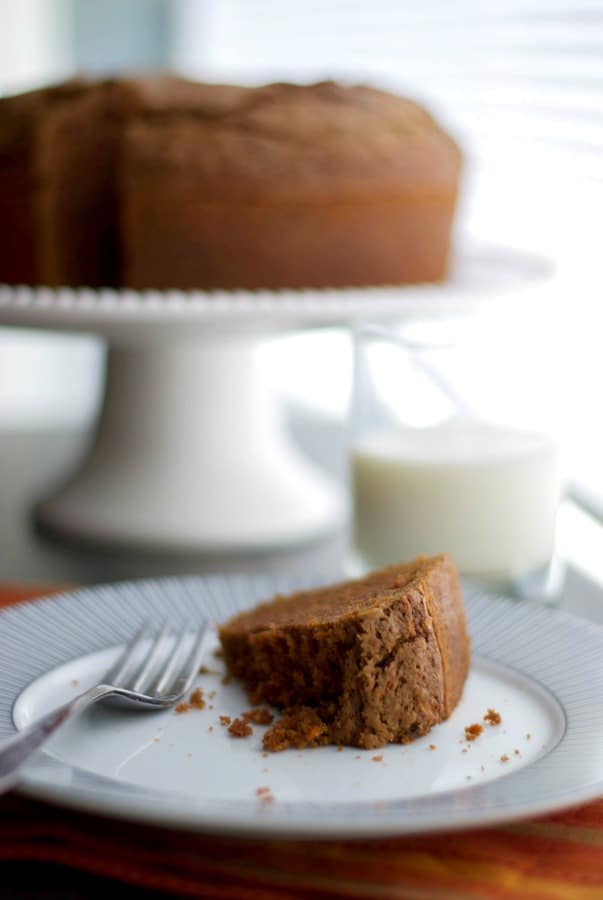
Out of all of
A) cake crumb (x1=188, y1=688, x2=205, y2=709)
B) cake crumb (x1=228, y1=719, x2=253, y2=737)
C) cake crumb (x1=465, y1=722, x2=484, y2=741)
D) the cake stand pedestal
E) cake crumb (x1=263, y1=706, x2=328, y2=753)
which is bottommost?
the cake stand pedestal

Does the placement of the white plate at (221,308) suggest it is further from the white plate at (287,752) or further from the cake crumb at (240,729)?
the cake crumb at (240,729)

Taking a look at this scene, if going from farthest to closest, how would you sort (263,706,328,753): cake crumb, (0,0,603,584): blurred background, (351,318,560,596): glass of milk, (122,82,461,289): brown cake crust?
(0,0,603,584): blurred background, (122,82,461,289): brown cake crust, (351,318,560,596): glass of milk, (263,706,328,753): cake crumb

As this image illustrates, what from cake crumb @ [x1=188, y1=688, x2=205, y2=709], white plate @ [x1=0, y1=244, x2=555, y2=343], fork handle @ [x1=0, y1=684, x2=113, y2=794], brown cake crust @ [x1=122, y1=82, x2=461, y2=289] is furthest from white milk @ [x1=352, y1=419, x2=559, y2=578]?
fork handle @ [x1=0, y1=684, x2=113, y2=794]

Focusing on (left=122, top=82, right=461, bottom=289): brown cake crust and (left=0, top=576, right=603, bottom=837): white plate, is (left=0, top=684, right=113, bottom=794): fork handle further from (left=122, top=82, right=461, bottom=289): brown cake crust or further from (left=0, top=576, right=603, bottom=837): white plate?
(left=122, top=82, right=461, bottom=289): brown cake crust

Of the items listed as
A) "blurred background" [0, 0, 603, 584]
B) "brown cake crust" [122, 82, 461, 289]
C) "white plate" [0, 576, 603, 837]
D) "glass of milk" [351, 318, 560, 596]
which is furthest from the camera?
"blurred background" [0, 0, 603, 584]

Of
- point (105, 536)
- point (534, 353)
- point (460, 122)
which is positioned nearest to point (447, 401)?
point (534, 353)
